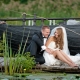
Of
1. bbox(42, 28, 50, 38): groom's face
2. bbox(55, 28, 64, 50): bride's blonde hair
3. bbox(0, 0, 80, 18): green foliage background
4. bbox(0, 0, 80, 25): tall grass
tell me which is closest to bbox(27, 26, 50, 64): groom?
bbox(42, 28, 50, 38): groom's face

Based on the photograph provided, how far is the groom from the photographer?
1071 cm

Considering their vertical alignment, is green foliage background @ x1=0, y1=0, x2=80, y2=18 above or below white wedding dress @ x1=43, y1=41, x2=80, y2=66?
above

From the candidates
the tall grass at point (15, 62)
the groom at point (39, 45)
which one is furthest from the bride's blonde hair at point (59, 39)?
the tall grass at point (15, 62)

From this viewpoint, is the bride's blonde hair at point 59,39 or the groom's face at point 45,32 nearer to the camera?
the groom's face at point 45,32

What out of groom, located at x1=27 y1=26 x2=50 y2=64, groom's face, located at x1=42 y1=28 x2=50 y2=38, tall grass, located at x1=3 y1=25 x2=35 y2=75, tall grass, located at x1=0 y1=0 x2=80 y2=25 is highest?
tall grass, located at x1=0 y1=0 x2=80 y2=25

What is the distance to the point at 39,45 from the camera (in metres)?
10.8

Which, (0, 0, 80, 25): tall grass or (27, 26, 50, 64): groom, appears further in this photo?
(0, 0, 80, 25): tall grass

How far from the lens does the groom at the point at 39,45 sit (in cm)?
1071

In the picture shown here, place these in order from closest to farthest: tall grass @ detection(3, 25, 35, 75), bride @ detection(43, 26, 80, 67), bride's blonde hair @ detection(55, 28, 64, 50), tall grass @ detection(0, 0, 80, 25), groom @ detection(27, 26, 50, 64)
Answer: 1. tall grass @ detection(3, 25, 35, 75)
2. bride @ detection(43, 26, 80, 67)
3. groom @ detection(27, 26, 50, 64)
4. bride's blonde hair @ detection(55, 28, 64, 50)
5. tall grass @ detection(0, 0, 80, 25)

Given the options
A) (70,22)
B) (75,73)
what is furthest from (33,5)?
(75,73)

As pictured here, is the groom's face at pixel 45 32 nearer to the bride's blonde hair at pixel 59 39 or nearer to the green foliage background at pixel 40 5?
the bride's blonde hair at pixel 59 39

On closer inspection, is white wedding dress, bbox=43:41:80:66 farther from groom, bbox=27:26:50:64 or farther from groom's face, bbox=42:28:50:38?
groom's face, bbox=42:28:50:38

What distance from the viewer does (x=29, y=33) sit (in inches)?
502

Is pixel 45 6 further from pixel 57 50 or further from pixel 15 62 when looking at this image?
pixel 15 62
